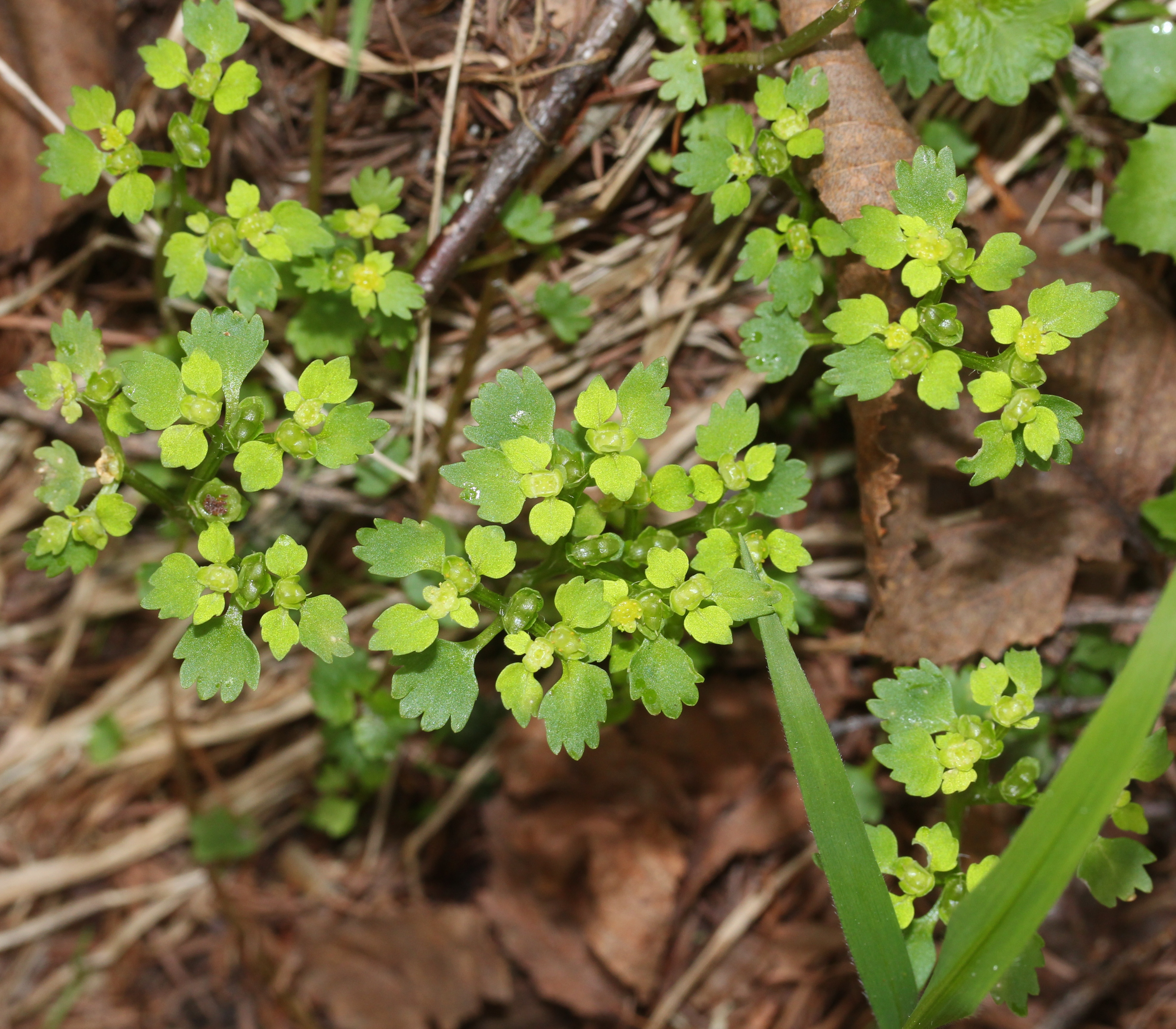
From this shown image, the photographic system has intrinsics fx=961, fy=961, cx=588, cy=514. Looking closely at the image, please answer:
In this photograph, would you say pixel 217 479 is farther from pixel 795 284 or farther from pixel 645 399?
pixel 795 284

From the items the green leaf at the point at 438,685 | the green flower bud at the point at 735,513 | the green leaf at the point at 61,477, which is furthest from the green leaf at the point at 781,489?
the green leaf at the point at 61,477

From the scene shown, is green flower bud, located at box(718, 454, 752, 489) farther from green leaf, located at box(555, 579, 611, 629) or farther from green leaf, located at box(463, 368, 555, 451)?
green leaf, located at box(555, 579, 611, 629)

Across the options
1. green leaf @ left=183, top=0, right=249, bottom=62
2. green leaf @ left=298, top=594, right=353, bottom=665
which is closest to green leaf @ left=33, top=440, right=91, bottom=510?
green leaf @ left=298, top=594, right=353, bottom=665

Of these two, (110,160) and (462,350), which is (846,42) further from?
(110,160)

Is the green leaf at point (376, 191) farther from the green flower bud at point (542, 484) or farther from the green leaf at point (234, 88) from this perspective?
the green flower bud at point (542, 484)

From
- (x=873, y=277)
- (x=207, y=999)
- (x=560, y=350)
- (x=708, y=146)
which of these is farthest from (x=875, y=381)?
(x=207, y=999)

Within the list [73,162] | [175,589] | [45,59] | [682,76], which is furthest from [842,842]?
[45,59]

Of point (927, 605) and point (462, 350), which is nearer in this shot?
point (927, 605)
